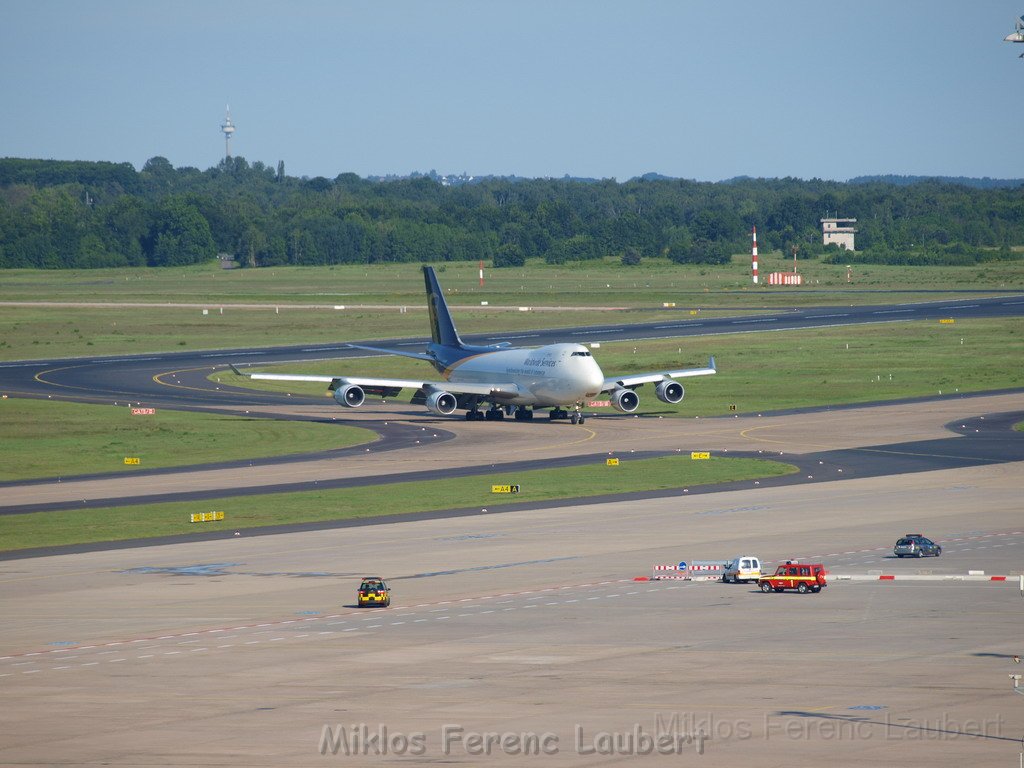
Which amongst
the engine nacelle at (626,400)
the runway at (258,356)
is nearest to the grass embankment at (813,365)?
the engine nacelle at (626,400)

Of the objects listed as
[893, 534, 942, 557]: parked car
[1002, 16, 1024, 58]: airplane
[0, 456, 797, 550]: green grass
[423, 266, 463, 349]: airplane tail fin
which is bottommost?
[0, 456, 797, 550]: green grass

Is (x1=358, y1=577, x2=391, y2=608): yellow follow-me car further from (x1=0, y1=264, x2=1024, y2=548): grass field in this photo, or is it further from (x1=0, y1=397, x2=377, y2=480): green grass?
(x1=0, y1=397, x2=377, y2=480): green grass

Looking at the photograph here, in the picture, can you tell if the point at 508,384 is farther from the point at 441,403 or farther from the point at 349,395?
the point at 349,395

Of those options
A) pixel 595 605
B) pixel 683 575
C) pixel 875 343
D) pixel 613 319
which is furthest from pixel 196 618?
pixel 613 319

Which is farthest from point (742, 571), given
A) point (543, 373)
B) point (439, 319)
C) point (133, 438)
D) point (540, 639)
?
point (439, 319)

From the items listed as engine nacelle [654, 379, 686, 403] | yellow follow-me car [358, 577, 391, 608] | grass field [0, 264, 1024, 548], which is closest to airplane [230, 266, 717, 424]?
engine nacelle [654, 379, 686, 403]

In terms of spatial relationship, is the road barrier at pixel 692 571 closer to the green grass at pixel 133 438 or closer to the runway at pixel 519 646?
the runway at pixel 519 646

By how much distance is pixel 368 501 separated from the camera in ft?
230

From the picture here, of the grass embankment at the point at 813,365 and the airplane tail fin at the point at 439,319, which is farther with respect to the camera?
the grass embankment at the point at 813,365

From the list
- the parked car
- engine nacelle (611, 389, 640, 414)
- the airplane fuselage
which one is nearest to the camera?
the parked car

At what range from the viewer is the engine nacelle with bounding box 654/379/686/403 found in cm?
10344

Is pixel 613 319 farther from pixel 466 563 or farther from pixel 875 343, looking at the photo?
pixel 466 563

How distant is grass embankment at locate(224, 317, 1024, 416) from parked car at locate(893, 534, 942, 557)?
165ft

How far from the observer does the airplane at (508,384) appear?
313ft
